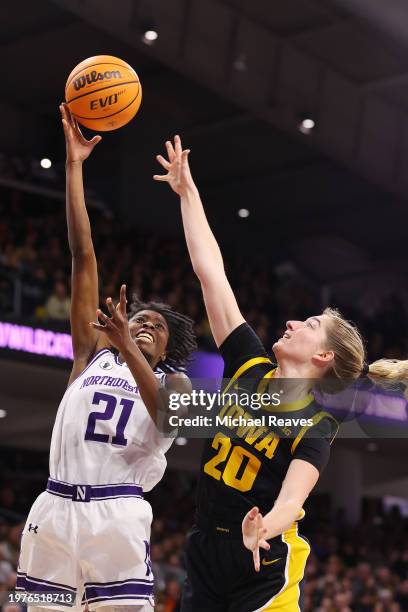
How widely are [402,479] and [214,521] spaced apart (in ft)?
67.7

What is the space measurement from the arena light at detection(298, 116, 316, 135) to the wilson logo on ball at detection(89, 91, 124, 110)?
1433cm

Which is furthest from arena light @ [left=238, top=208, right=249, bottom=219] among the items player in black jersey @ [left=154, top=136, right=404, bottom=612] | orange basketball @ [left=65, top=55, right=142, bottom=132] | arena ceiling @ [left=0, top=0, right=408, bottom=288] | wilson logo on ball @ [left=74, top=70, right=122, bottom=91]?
player in black jersey @ [left=154, top=136, right=404, bottom=612]

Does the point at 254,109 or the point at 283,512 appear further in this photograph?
the point at 254,109

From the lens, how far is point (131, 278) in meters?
19.1

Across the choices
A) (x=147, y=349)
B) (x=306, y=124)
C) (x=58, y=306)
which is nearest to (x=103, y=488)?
(x=147, y=349)

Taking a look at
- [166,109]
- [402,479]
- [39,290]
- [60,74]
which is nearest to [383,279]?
[402,479]

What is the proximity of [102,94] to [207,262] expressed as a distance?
5.84 ft

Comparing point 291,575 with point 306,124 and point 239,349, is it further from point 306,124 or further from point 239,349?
point 306,124

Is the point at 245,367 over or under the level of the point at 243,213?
under

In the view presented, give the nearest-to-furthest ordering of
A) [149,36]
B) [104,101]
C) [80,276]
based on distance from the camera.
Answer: [80,276] → [104,101] → [149,36]

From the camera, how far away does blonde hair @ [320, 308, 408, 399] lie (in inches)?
169

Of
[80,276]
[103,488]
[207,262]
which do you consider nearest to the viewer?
[207,262]

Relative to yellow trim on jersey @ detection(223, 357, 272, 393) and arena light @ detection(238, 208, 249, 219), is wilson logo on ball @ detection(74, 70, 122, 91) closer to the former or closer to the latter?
yellow trim on jersey @ detection(223, 357, 272, 393)

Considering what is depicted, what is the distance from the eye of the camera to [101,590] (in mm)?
4750
